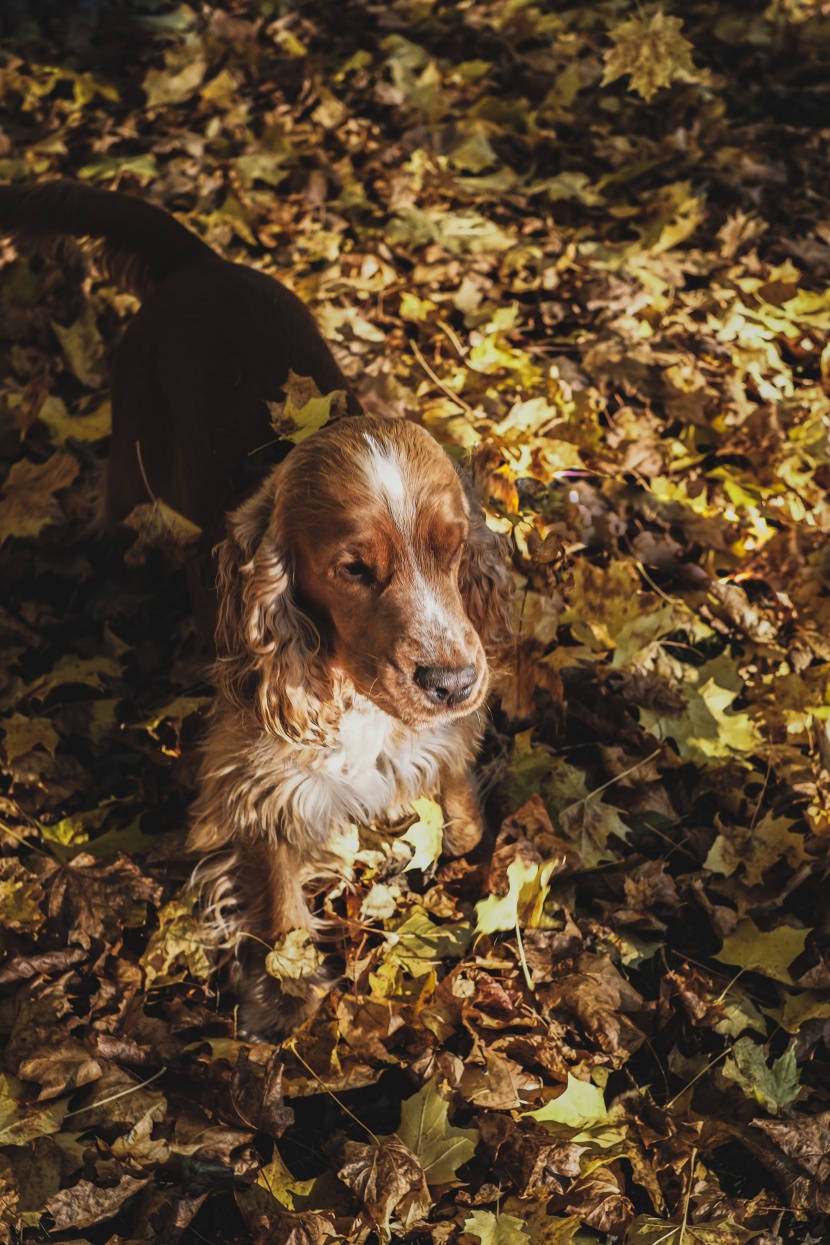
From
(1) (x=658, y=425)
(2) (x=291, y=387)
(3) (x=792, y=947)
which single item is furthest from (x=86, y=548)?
(3) (x=792, y=947)

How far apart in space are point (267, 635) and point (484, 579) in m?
0.68

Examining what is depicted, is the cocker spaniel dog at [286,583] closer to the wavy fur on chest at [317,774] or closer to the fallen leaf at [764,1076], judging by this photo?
the wavy fur on chest at [317,774]

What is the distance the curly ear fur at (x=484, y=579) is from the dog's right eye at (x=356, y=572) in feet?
1.45

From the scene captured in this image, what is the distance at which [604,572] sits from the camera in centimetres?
384

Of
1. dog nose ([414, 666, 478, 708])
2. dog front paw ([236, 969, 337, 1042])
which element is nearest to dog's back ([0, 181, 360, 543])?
dog nose ([414, 666, 478, 708])

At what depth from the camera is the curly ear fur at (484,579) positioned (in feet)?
10.2

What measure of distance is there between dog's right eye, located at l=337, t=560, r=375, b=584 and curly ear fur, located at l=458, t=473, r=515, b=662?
44 cm

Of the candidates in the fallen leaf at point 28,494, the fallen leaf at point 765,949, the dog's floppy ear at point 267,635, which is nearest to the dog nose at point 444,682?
the dog's floppy ear at point 267,635

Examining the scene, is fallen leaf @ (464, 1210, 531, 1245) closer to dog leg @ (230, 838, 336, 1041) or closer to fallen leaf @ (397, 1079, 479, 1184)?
fallen leaf @ (397, 1079, 479, 1184)

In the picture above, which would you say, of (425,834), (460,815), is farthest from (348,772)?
(460,815)

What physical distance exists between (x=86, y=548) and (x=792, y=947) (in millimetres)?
3096

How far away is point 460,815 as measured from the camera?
3.38 meters

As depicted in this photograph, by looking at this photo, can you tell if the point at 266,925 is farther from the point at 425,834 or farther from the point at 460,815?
the point at 460,815

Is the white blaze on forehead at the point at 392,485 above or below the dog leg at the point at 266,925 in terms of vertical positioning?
above
